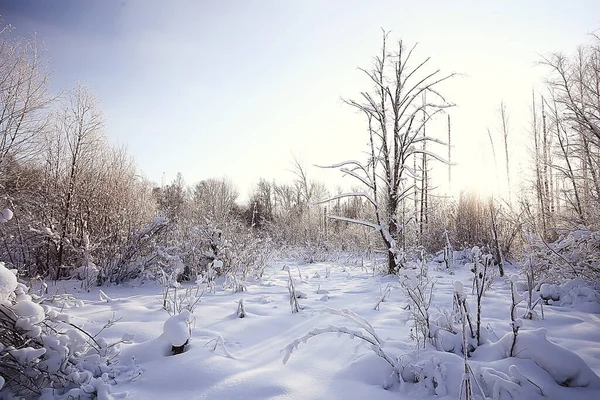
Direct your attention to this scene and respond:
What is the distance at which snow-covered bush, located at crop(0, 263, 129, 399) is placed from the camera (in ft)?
5.98

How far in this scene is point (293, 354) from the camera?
244 cm

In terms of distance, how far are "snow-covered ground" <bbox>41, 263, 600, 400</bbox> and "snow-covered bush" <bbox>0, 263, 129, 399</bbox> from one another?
0.17 meters

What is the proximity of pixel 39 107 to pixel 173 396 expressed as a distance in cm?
753

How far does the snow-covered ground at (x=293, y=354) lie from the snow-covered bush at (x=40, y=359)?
17 centimetres

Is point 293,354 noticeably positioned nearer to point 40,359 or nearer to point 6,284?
point 40,359

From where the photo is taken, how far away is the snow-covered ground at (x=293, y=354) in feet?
6.14

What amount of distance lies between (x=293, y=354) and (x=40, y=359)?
1650mm

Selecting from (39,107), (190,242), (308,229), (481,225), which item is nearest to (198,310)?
(190,242)

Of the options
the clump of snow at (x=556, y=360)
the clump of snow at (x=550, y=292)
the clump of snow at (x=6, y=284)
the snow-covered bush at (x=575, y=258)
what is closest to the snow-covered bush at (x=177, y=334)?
the clump of snow at (x=6, y=284)

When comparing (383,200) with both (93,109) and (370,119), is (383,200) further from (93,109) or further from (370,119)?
(93,109)

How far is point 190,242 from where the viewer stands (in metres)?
5.80

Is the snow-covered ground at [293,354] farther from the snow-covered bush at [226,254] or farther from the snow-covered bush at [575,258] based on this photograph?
the snow-covered bush at [226,254]

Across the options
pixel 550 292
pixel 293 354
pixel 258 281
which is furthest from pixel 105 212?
pixel 550 292

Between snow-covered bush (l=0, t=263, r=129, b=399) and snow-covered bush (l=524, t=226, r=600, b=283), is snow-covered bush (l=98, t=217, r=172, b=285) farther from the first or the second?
snow-covered bush (l=524, t=226, r=600, b=283)
